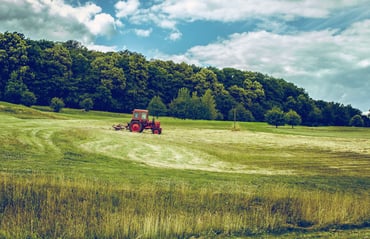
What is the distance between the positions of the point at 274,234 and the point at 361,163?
20.2 meters

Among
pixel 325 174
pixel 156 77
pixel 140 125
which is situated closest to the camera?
pixel 325 174

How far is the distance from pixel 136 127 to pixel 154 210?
1170 inches

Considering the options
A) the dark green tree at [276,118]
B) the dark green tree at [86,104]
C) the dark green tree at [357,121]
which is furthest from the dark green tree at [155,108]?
the dark green tree at [357,121]

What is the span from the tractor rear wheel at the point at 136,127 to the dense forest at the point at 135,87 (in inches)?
1852

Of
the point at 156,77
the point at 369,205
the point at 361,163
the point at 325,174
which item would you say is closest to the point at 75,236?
the point at 369,205

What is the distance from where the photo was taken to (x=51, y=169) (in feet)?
54.5

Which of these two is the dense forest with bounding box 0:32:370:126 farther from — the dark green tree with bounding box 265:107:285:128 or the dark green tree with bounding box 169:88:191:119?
the dark green tree with bounding box 265:107:285:128

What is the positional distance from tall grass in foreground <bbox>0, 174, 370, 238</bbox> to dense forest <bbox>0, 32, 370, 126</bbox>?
7393 centimetres

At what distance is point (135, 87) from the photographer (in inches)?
4262

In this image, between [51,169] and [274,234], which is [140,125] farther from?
[274,234]

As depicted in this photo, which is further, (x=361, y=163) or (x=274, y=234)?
(x=361, y=163)

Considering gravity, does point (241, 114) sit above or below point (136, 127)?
above

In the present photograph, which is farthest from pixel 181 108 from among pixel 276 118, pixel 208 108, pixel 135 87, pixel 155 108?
pixel 276 118

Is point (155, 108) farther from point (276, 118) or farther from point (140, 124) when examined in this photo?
point (140, 124)
